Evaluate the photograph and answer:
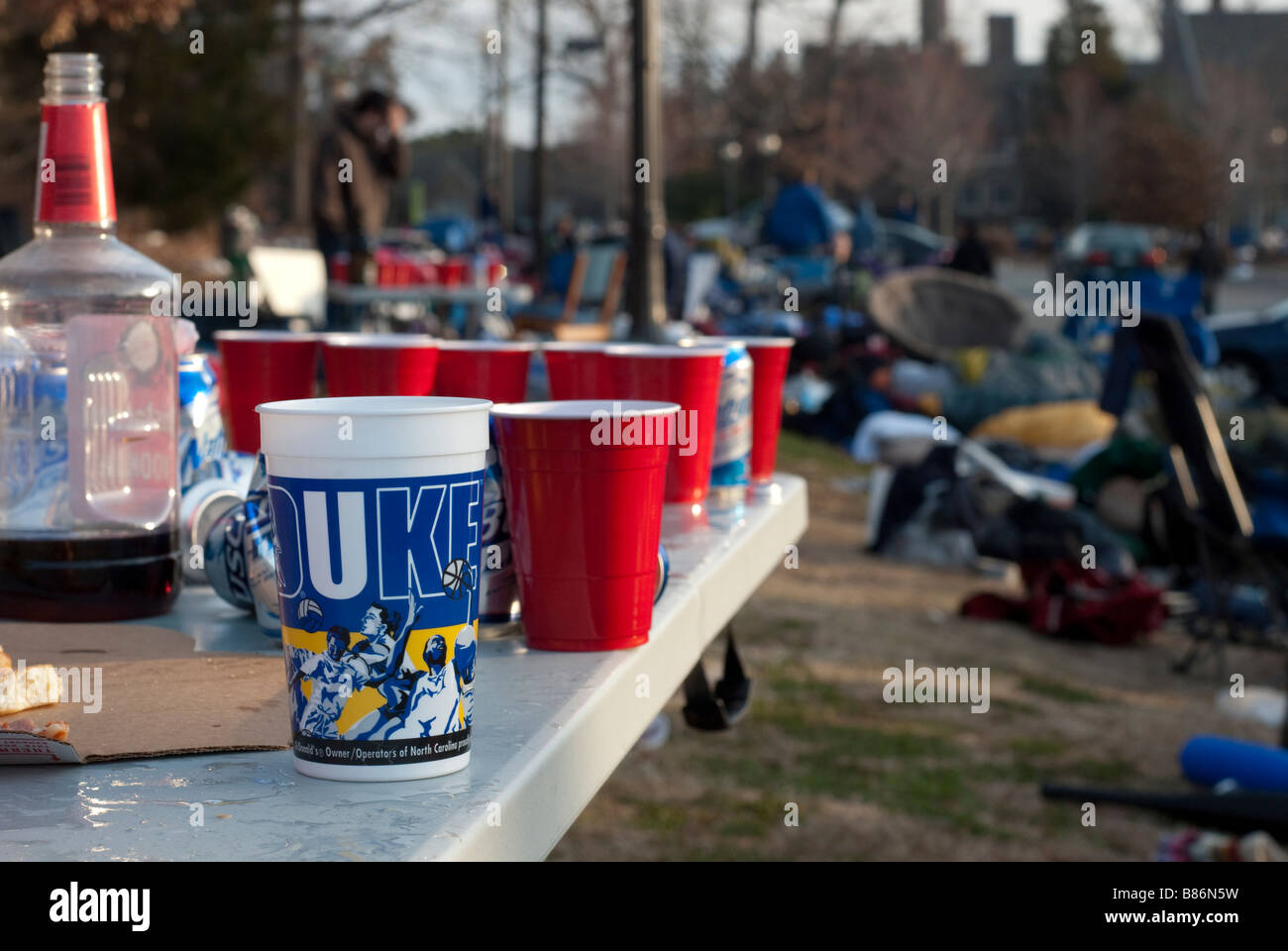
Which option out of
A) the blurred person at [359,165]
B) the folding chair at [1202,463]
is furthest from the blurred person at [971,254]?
the folding chair at [1202,463]

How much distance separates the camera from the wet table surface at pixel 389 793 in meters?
0.92

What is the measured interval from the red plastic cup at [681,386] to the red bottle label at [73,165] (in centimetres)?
69

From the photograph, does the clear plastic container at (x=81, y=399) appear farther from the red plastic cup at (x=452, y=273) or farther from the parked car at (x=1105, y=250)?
the parked car at (x=1105, y=250)

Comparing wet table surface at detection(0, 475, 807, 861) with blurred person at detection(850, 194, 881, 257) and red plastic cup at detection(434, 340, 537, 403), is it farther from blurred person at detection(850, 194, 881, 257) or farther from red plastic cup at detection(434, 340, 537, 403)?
blurred person at detection(850, 194, 881, 257)

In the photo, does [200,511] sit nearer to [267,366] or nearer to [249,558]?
[249,558]

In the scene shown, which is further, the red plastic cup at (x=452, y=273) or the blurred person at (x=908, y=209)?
the blurred person at (x=908, y=209)

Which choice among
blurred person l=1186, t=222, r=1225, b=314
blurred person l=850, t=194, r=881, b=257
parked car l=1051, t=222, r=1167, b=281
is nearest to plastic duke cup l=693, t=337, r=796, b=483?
blurred person l=850, t=194, r=881, b=257

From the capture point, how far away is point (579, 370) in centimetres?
200

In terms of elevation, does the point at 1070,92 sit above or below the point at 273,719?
above

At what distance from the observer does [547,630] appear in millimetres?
1414

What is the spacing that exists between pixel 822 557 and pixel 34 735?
23.5 ft

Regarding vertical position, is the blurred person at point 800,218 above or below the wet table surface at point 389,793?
above
